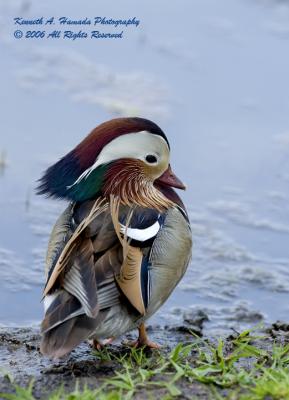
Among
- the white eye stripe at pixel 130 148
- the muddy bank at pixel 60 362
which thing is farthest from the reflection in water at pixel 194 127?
the white eye stripe at pixel 130 148

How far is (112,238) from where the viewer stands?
479 cm

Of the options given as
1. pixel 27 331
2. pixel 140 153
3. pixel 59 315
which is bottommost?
pixel 27 331

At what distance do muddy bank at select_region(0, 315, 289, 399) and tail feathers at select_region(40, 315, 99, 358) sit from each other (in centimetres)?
17

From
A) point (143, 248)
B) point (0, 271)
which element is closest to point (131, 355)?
point (143, 248)

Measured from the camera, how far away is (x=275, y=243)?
7176mm

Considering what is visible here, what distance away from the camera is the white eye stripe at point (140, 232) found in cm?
481

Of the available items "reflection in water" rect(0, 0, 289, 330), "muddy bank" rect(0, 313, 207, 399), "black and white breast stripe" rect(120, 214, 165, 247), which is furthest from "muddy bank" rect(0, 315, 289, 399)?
"black and white breast stripe" rect(120, 214, 165, 247)

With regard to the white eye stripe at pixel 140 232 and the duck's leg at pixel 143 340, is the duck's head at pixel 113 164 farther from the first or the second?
the duck's leg at pixel 143 340

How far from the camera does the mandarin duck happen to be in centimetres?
456

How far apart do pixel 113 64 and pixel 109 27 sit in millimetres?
438

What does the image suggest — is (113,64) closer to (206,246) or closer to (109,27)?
(109,27)

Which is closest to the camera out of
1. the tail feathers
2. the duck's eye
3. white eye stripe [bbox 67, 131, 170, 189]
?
the tail feathers

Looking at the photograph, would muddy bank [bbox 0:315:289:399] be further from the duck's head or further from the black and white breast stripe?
the duck's head

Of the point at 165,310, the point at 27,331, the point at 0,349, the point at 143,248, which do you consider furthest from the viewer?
the point at 165,310
